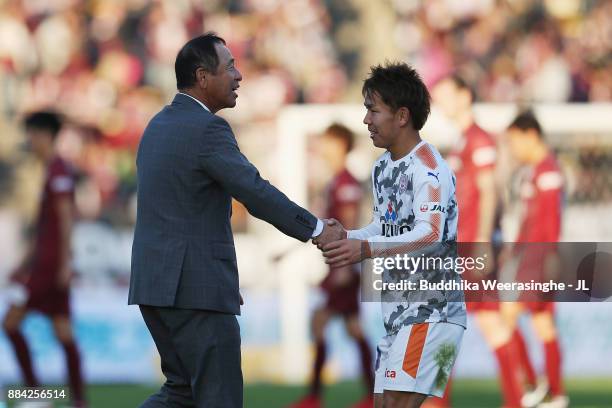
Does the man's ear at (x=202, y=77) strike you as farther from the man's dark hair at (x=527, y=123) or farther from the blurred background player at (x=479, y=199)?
the man's dark hair at (x=527, y=123)

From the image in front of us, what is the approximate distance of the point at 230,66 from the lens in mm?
4914

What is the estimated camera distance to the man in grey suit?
462 cm

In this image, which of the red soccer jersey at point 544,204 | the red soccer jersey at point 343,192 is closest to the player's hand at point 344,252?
the red soccer jersey at point 343,192

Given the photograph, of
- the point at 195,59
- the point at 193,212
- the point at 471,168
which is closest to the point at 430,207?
the point at 193,212

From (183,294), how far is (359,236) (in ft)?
2.48

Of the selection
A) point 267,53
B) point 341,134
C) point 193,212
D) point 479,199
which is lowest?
point 193,212

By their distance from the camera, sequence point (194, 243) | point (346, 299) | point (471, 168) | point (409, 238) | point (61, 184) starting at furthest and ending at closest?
Result: point (346, 299)
point (471, 168)
point (61, 184)
point (194, 243)
point (409, 238)

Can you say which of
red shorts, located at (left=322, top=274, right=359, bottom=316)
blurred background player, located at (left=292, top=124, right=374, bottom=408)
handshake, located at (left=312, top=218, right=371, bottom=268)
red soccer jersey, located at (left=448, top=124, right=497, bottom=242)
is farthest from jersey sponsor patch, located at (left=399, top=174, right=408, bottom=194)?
red shorts, located at (left=322, top=274, right=359, bottom=316)

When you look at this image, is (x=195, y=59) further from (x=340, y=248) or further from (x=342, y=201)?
(x=342, y=201)

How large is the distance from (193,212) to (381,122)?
0.80 m

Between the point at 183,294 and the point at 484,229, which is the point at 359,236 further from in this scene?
the point at 484,229

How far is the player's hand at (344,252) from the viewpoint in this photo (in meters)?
4.78

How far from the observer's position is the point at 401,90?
482 cm

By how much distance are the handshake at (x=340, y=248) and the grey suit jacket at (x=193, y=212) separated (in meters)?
0.15
